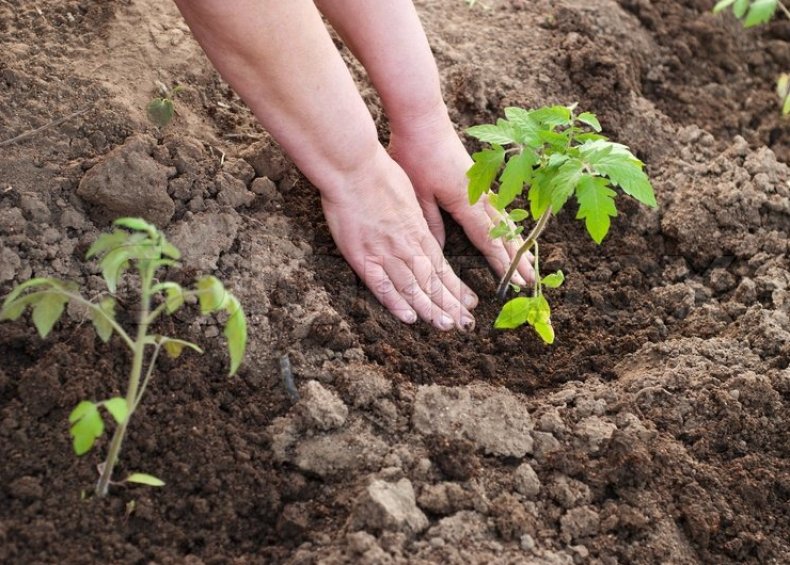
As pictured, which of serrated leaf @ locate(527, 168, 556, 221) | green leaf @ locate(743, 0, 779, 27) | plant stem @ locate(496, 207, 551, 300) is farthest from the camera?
green leaf @ locate(743, 0, 779, 27)

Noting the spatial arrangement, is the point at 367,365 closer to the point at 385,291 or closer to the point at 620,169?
the point at 385,291

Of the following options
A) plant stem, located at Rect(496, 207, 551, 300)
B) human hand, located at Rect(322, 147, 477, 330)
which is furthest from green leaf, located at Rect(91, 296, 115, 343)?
plant stem, located at Rect(496, 207, 551, 300)

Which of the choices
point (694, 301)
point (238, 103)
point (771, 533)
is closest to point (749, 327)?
point (694, 301)

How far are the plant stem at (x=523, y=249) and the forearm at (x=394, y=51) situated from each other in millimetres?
493

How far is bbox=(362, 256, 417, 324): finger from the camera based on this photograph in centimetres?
271

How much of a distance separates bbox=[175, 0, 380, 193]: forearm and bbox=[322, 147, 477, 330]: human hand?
6cm

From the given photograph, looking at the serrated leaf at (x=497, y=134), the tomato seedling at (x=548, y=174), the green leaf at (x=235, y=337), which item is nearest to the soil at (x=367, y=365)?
the tomato seedling at (x=548, y=174)

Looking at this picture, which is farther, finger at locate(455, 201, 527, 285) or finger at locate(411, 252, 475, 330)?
finger at locate(455, 201, 527, 285)

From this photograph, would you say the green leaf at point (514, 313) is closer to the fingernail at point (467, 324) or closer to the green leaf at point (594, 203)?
the fingernail at point (467, 324)

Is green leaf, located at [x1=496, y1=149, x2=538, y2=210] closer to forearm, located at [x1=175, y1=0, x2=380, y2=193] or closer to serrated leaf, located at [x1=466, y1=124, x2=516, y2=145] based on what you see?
serrated leaf, located at [x1=466, y1=124, x2=516, y2=145]

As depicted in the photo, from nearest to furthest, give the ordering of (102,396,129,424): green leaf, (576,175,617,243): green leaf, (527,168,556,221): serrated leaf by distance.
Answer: (102,396,129,424): green leaf, (576,175,617,243): green leaf, (527,168,556,221): serrated leaf

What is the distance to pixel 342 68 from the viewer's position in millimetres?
2588

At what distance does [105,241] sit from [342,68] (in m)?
0.92

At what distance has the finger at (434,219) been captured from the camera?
2930 mm
